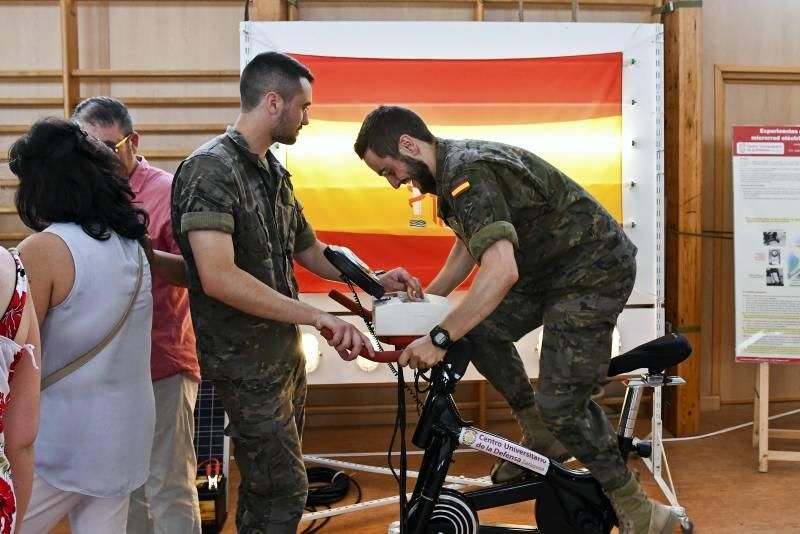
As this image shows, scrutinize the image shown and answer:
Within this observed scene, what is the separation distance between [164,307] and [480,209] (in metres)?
1.02

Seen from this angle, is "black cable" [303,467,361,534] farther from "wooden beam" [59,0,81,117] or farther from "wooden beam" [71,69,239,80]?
"wooden beam" [59,0,81,117]

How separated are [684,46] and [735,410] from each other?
85.9 inches

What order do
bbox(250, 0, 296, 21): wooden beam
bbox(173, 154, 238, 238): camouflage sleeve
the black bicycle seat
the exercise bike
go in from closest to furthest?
bbox(173, 154, 238, 238): camouflage sleeve, the exercise bike, the black bicycle seat, bbox(250, 0, 296, 21): wooden beam

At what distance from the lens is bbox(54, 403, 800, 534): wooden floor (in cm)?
288

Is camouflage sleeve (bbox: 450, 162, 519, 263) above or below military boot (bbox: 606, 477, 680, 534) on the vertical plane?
above

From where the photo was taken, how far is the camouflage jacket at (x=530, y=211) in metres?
1.89

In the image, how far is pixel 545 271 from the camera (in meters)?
2.23

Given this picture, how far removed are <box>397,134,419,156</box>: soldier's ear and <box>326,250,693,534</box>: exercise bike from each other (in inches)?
13.0

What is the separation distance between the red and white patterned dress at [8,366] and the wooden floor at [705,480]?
1928 mm

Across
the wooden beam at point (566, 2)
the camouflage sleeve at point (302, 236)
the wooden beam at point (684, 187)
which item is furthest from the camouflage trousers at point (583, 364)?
the wooden beam at point (566, 2)

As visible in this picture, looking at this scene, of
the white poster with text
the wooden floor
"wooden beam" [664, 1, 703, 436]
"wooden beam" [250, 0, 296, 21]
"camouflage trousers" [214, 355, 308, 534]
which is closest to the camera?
"camouflage trousers" [214, 355, 308, 534]

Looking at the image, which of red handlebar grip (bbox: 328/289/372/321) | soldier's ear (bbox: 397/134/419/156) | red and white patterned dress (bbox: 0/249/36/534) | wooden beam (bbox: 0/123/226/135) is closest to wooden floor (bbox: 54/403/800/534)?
red handlebar grip (bbox: 328/289/372/321)

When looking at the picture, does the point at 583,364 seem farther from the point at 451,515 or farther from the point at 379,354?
the point at 379,354

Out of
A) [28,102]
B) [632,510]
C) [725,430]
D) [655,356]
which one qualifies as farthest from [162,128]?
[725,430]
